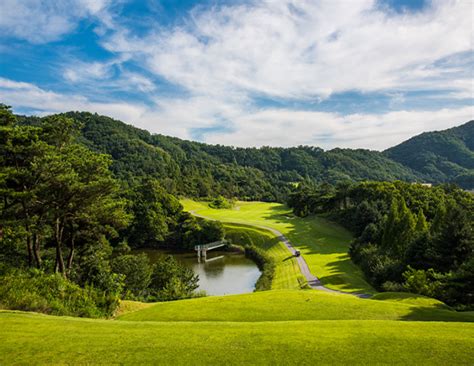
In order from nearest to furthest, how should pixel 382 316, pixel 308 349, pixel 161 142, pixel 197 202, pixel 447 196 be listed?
1. pixel 308 349
2. pixel 382 316
3. pixel 447 196
4. pixel 197 202
5. pixel 161 142

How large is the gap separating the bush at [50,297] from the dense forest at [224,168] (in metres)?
55.6

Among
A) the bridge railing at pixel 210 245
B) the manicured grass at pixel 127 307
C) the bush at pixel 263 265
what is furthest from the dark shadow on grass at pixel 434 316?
the bridge railing at pixel 210 245

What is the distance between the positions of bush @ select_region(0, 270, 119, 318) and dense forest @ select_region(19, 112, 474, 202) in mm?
55648

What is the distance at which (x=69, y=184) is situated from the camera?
1630 centimetres

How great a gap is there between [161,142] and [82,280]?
527 ft

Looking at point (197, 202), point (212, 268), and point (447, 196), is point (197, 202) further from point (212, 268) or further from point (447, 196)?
point (447, 196)

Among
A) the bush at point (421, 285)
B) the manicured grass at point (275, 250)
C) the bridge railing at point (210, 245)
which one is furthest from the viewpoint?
the bridge railing at point (210, 245)

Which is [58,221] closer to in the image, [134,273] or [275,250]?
[134,273]

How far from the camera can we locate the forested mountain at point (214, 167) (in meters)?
113

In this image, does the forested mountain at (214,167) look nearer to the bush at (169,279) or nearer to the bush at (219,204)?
the bush at (219,204)

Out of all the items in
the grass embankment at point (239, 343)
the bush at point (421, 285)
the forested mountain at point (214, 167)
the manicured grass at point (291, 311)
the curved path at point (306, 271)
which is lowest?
the curved path at point (306, 271)

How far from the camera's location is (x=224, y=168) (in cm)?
14238

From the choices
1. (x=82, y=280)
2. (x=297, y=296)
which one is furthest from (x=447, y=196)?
(x=82, y=280)

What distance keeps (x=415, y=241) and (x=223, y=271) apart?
24.9 metres
